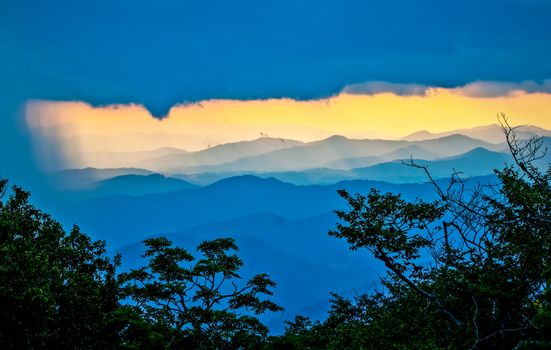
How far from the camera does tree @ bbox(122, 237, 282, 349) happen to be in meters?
24.4

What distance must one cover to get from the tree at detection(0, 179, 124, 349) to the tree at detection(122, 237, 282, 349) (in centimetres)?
198

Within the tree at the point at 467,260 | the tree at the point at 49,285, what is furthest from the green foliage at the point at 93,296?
the tree at the point at 467,260

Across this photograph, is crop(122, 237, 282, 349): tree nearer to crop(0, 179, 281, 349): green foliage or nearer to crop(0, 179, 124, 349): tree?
crop(0, 179, 281, 349): green foliage

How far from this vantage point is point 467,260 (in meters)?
18.7

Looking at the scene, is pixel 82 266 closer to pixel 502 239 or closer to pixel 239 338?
pixel 239 338

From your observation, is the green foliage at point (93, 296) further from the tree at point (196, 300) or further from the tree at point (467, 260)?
the tree at point (467, 260)

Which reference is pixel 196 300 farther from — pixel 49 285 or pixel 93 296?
pixel 49 285

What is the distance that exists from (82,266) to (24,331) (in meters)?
8.45

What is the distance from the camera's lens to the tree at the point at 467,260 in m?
14.9

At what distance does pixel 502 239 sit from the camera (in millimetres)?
17594

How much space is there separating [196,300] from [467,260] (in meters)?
14.3

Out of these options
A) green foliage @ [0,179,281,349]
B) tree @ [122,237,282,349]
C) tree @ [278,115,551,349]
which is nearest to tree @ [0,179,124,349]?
green foliage @ [0,179,281,349]

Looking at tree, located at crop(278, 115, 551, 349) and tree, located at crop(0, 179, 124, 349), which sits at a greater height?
tree, located at crop(0, 179, 124, 349)

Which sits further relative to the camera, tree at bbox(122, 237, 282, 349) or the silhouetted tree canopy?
tree at bbox(122, 237, 282, 349)
